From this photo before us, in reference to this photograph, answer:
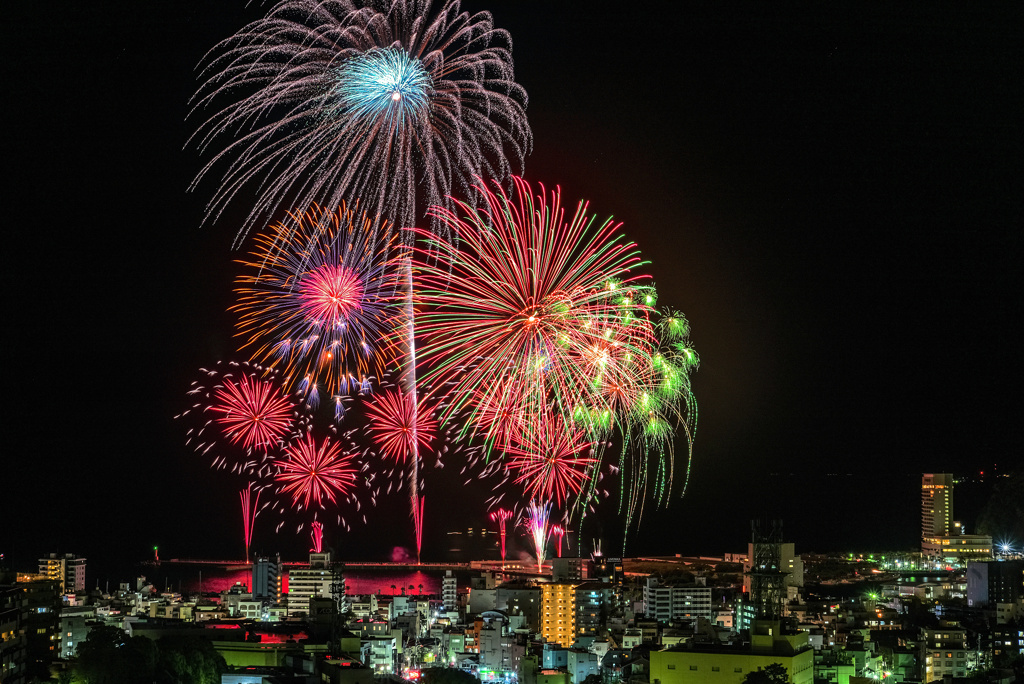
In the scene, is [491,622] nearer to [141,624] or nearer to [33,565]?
[141,624]

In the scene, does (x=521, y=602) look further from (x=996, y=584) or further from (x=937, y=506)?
(x=937, y=506)

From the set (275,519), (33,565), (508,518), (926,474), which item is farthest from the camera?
(275,519)

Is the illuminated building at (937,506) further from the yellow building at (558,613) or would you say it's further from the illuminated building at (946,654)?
the illuminated building at (946,654)

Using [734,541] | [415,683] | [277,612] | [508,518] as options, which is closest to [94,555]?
[508,518]

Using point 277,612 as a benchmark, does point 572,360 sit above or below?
above


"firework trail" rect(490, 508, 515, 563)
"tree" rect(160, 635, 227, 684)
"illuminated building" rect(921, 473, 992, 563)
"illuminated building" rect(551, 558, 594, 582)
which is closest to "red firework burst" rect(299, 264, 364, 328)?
"tree" rect(160, 635, 227, 684)

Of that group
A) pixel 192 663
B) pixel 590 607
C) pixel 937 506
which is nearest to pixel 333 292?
pixel 192 663
